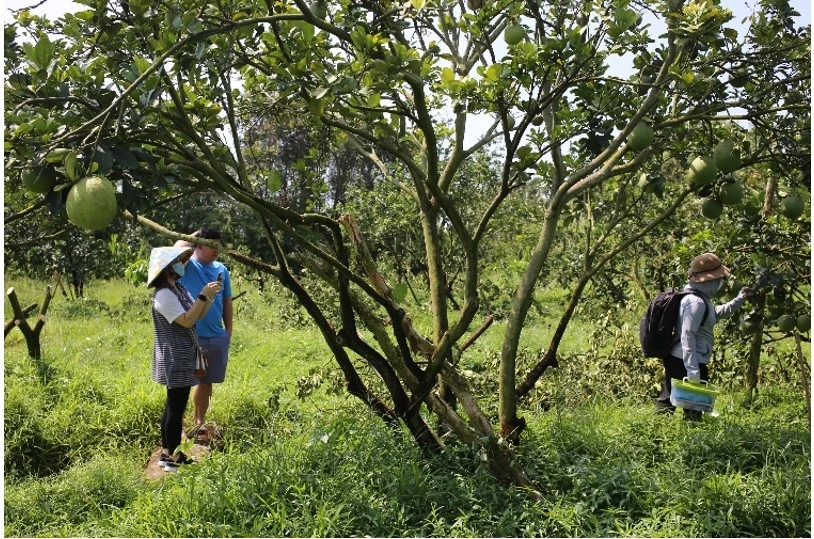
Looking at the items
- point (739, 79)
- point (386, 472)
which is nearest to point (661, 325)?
point (739, 79)

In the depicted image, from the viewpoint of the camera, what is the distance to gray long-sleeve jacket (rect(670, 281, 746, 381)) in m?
3.82

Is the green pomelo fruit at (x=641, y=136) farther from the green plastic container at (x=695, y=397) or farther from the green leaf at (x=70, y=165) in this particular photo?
the green leaf at (x=70, y=165)

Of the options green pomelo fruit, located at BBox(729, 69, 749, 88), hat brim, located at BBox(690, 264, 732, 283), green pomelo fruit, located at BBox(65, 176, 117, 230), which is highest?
green pomelo fruit, located at BBox(729, 69, 749, 88)

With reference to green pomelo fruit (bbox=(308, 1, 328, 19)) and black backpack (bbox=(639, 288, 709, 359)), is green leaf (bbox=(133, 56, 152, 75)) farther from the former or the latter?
black backpack (bbox=(639, 288, 709, 359))

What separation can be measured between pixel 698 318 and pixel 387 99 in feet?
6.33

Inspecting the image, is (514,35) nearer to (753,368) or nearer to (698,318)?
(698,318)

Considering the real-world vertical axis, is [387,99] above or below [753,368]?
above

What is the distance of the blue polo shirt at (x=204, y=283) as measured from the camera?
4.21 meters

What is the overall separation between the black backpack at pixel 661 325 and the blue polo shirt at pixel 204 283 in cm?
226

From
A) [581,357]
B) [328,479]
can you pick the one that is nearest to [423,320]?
[581,357]

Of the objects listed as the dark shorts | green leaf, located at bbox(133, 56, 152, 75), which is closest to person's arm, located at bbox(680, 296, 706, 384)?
the dark shorts

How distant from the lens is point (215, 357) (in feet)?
14.0

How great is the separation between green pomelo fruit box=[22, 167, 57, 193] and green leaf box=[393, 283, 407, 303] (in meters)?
1.22

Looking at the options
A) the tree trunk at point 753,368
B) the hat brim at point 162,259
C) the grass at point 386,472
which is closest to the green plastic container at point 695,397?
the grass at point 386,472
